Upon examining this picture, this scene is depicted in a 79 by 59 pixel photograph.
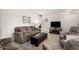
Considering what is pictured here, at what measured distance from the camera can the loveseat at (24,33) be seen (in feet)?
4.42

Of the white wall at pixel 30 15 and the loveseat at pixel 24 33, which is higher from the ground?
the white wall at pixel 30 15

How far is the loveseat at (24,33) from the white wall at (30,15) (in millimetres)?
84

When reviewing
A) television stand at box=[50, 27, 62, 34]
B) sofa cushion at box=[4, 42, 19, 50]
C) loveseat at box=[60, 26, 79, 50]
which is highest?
television stand at box=[50, 27, 62, 34]

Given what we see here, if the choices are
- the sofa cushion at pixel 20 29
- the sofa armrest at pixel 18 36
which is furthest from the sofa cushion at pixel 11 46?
the sofa cushion at pixel 20 29

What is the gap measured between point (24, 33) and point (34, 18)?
310 millimetres

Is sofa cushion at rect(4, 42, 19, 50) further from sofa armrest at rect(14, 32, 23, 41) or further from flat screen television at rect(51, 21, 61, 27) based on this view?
flat screen television at rect(51, 21, 61, 27)

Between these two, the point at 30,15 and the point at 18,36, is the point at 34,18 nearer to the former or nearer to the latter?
the point at 30,15

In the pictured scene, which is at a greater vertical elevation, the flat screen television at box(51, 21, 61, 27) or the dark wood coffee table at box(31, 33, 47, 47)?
the flat screen television at box(51, 21, 61, 27)

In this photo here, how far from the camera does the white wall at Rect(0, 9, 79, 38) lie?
4.23 feet

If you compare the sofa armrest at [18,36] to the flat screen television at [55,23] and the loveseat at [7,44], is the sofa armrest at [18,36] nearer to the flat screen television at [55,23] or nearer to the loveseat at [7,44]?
the loveseat at [7,44]

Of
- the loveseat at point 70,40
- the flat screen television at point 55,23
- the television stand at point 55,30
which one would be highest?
the flat screen television at point 55,23

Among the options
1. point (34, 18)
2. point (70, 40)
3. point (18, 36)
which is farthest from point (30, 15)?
point (70, 40)

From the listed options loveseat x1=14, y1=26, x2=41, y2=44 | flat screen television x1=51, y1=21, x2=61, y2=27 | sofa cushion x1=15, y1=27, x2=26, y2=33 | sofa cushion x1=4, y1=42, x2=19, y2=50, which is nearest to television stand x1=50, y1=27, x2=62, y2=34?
flat screen television x1=51, y1=21, x2=61, y2=27
